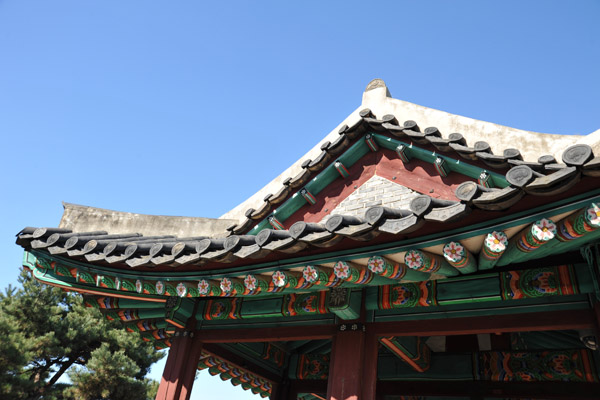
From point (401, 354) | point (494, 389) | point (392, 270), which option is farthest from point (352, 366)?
point (494, 389)

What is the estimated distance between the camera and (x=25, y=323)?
609 inches

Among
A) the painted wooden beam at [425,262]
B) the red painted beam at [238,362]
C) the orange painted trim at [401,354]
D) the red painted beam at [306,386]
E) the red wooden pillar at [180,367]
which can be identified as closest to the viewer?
the painted wooden beam at [425,262]

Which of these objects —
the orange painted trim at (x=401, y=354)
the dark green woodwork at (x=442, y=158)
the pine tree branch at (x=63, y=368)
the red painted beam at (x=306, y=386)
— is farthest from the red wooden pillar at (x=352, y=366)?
the pine tree branch at (x=63, y=368)

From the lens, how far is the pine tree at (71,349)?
1454 cm

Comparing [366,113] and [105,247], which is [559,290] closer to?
[366,113]

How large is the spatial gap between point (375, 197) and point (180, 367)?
11.0ft

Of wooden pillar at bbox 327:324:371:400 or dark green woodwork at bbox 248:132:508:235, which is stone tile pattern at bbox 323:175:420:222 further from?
wooden pillar at bbox 327:324:371:400

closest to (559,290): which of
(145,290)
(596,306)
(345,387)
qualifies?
(596,306)

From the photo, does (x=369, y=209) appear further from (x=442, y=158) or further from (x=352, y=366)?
(x=442, y=158)

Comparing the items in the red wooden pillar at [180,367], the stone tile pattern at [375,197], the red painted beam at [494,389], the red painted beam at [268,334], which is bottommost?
the red wooden pillar at [180,367]

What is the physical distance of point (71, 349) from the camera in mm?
16031

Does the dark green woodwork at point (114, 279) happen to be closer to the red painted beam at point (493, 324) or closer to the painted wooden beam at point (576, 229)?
the red painted beam at point (493, 324)

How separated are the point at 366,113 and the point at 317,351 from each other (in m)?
4.01

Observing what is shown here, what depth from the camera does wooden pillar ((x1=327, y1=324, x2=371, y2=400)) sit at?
4.19 m
